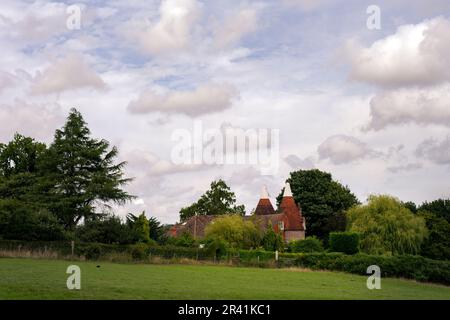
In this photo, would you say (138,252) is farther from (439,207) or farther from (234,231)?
(439,207)

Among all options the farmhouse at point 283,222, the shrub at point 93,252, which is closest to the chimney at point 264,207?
the farmhouse at point 283,222

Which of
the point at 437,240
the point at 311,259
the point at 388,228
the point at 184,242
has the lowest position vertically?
the point at 311,259

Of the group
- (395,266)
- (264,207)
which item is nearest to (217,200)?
(264,207)

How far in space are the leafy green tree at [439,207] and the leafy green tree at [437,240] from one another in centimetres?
1025

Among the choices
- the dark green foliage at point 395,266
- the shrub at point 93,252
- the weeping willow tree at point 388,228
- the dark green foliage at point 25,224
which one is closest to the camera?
the dark green foliage at point 395,266

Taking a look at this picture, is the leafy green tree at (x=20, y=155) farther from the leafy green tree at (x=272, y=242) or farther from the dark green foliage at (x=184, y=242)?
the leafy green tree at (x=272, y=242)

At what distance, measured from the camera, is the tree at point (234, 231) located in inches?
2525

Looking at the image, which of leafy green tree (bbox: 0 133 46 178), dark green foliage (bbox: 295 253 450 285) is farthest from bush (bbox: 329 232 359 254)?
leafy green tree (bbox: 0 133 46 178)

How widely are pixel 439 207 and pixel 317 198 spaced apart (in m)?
17.3

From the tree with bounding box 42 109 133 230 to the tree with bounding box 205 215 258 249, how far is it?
1132cm

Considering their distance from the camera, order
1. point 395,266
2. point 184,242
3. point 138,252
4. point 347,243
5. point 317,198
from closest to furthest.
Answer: point 395,266
point 138,252
point 347,243
point 184,242
point 317,198

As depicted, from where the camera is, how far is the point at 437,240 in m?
67.5
